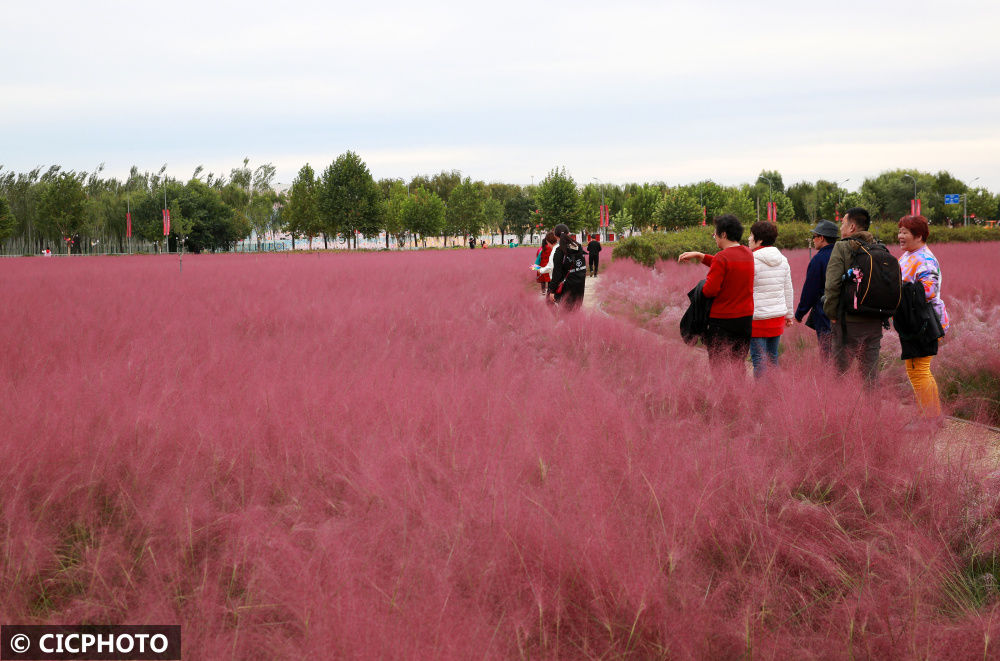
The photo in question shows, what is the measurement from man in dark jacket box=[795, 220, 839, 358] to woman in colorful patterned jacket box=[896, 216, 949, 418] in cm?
62

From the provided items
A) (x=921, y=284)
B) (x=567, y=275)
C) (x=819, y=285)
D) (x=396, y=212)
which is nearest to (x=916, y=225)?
(x=921, y=284)

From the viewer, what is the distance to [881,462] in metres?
3.49

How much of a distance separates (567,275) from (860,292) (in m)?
5.14

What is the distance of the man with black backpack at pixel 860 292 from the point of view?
5.33m

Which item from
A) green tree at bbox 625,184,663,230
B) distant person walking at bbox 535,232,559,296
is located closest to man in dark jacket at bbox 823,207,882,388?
distant person walking at bbox 535,232,559,296

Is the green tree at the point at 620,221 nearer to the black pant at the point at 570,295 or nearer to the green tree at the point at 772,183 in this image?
the green tree at the point at 772,183

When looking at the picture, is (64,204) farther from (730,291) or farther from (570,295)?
(730,291)

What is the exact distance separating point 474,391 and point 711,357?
2.22 m

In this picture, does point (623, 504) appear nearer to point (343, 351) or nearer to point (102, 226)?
point (343, 351)

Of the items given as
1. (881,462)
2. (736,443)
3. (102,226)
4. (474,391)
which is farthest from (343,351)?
(102,226)

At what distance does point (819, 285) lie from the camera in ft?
A: 20.6

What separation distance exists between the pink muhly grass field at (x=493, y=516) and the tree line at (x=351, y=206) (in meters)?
64.9

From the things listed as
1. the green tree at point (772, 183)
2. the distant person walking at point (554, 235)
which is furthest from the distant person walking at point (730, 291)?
the green tree at point (772, 183)

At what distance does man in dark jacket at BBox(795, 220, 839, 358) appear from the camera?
622 centimetres
